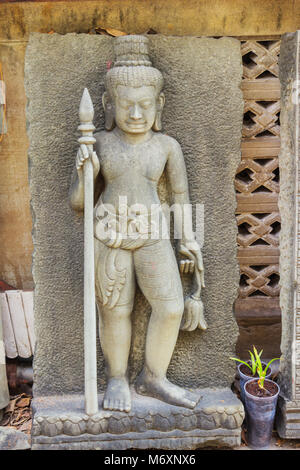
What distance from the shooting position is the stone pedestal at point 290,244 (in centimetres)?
314

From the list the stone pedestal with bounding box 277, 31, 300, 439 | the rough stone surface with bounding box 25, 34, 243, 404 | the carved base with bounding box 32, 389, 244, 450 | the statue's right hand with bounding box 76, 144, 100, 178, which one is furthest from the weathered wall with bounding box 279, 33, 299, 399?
the statue's right hand with bounding box 76, 144, 100, 178

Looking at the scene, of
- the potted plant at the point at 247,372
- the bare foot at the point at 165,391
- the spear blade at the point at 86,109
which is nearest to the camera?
the spear blade at the point at 86,109

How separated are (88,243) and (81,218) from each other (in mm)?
327

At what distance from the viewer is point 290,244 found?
3248 mm

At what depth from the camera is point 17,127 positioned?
12.7ft

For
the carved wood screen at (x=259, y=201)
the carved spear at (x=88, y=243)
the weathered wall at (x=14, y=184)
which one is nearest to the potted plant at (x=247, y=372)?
the carved wood screen at (x=259, y=201)

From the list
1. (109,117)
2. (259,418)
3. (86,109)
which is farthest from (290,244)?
(86,109)

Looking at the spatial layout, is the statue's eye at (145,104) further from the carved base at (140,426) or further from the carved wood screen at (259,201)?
the carved base at (140,426)

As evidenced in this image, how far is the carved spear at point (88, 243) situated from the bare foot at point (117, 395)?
0.55 ft

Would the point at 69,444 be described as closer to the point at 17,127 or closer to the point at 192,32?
the point at 17,127

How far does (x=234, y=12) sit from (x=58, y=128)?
1.41 meters
